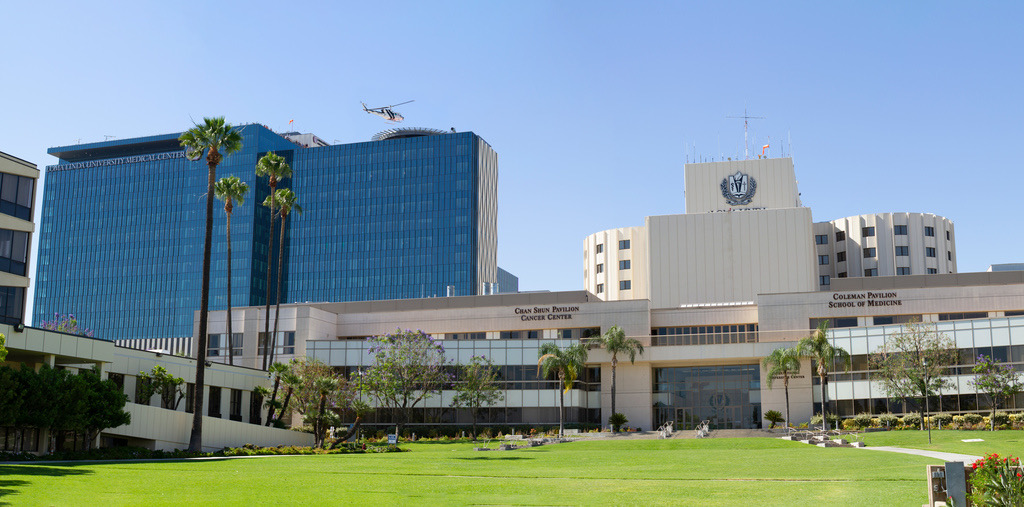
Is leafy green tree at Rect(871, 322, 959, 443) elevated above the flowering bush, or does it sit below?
above

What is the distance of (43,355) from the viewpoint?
4647cm

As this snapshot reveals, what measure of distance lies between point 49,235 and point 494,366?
438ft

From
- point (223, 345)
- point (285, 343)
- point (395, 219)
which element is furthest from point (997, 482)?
point (395, 219)

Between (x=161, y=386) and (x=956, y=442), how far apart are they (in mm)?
44283

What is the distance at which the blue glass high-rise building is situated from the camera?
6339 inches

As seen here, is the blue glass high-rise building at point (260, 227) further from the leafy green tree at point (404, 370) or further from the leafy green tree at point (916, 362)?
the leafy green tree at point (916, 362)

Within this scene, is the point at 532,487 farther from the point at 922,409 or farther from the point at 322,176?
the point at 322,176

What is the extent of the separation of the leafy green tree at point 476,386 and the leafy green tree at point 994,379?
3434 cm

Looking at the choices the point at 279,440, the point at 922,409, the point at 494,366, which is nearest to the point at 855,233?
the point at 922,409

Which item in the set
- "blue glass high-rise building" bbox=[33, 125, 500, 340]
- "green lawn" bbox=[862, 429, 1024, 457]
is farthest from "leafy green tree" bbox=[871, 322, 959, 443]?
"blue glass high-rise building" bbox=[33, 125, 500, 340]

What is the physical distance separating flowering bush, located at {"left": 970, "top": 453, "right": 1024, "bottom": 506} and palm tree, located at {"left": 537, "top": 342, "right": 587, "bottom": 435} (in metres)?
55.1

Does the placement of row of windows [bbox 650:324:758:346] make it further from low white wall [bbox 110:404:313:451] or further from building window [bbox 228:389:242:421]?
low white wall [bbox 110:404:313:451]

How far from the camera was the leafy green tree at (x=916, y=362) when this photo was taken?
65688 millimetres

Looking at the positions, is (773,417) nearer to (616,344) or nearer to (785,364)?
(785,364)
